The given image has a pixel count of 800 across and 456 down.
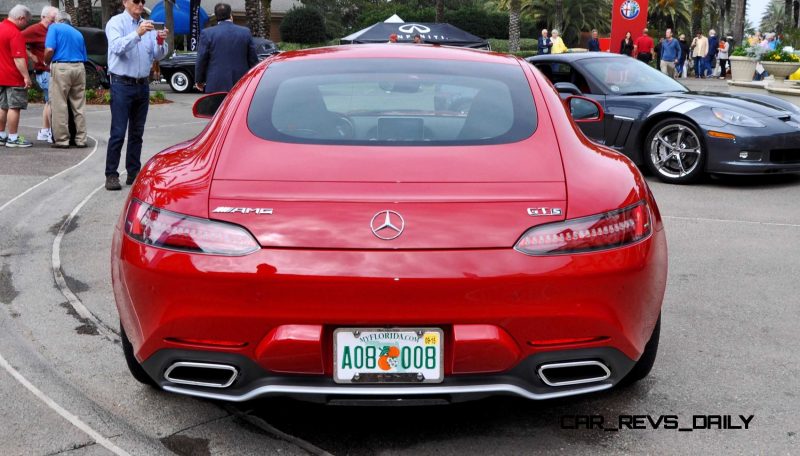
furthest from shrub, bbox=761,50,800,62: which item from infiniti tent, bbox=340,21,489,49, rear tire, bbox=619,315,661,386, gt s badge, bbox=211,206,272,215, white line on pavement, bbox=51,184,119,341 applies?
gt s badge, bbox=211,206,272,215

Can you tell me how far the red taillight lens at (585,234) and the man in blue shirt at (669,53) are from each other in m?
27.6

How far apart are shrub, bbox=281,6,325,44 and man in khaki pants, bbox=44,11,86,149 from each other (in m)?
40.8

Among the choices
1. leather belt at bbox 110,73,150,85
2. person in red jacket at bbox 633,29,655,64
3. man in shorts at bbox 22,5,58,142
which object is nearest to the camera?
leather belt at bbox 110,73,150,85

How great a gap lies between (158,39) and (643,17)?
26.3 meters

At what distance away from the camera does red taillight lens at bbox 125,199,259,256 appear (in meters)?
2.91

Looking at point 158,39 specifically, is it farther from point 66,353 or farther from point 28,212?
point 66,353

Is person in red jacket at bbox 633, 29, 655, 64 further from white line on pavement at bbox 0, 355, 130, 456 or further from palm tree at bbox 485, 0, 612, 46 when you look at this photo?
palm tree at bbox 485, 0, 612, 46

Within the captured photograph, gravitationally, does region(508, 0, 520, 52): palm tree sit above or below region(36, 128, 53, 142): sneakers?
above

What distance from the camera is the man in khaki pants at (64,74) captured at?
10883 millimetres

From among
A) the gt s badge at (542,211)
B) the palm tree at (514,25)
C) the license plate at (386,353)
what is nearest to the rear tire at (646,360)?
the gt s badge at (542,211)

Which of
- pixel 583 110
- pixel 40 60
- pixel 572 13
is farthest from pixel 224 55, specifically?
pixel 572 13

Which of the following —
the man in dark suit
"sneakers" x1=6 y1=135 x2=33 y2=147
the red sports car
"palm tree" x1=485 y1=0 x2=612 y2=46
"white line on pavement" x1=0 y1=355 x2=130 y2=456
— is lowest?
"white line on pavement" x1=0 y1=355 x2=130 y2=456

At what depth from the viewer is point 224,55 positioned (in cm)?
951

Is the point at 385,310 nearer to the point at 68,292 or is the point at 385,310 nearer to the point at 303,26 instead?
the point at 68,292
